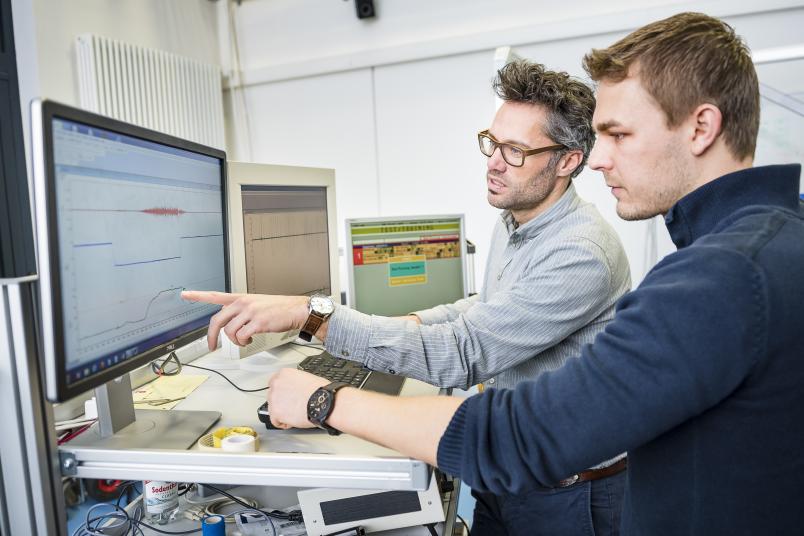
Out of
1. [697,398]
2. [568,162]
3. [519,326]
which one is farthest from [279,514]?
[568,162]

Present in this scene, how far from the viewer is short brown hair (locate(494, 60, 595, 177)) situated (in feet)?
4.50

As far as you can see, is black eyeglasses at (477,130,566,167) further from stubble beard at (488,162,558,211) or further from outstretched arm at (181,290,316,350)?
outstretched arm at (181,290,316,350)

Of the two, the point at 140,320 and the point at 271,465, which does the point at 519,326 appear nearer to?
the point at 271,465

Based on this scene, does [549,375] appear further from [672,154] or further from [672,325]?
[672,154]

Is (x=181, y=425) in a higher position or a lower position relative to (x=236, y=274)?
lower

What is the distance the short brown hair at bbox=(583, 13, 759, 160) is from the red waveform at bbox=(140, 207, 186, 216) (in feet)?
2.45

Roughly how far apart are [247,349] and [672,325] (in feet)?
3.42

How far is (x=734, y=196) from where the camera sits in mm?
734

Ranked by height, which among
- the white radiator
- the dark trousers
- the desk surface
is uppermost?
the white radiator

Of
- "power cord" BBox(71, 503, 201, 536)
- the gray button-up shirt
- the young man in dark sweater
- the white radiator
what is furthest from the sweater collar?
the white radiator

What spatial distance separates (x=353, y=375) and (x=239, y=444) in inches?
16.5

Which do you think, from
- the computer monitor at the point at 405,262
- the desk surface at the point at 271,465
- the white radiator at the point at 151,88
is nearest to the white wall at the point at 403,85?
the white radiator at the point at 151,88

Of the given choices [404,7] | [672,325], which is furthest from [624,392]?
[404,7]

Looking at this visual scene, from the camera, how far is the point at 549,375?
2.24 ft
